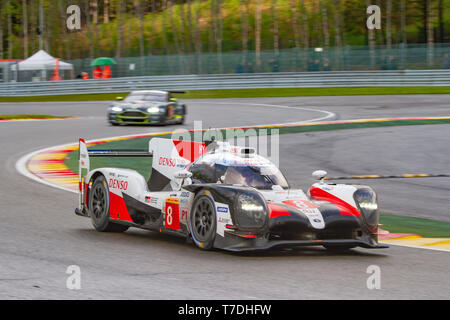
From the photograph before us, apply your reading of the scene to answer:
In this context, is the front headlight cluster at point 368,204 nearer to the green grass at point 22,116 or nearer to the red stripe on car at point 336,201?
the red stripe on car at point 336,201

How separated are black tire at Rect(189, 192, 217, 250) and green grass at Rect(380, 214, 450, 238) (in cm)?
303

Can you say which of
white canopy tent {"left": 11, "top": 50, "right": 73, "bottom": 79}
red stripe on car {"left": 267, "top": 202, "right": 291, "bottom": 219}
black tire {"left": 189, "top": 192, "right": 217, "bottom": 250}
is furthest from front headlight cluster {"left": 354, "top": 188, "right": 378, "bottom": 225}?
white canopy tent {"left": 11, "top": 50, "right": 73, "bottom": 79}

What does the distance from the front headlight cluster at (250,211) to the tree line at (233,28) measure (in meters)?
63.5

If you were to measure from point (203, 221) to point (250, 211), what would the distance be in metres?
0.57

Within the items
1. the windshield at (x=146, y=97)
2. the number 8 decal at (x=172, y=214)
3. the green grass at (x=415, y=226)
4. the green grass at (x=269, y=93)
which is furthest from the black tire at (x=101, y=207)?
the green grass at (x=269, y=93)

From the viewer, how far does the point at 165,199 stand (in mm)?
8789

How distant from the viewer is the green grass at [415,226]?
998 cm

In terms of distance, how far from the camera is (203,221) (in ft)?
26.5

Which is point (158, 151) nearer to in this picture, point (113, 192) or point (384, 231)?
point (113, 192)

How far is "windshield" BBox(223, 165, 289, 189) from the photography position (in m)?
8.64

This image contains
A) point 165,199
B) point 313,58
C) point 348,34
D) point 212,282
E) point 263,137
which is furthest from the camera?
point 348,34
